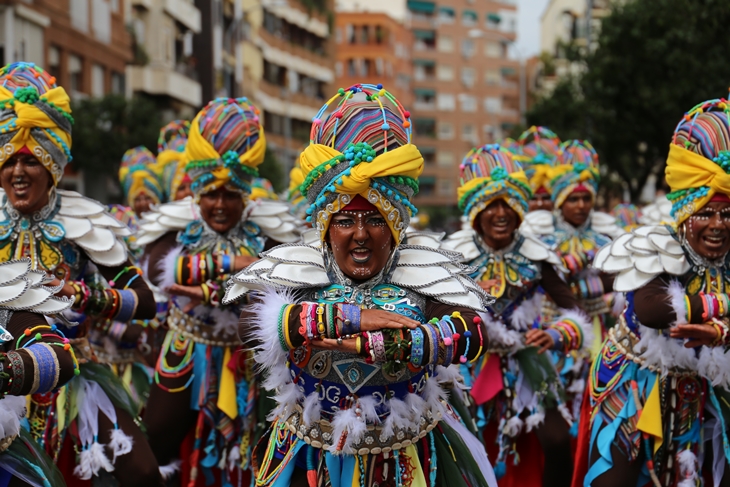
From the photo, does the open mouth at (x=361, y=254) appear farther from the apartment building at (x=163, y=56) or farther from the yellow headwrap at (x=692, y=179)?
the apartment building at (x=163, y=56)

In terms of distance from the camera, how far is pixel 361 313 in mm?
4031

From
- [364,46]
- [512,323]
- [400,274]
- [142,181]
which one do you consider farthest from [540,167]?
[364,46]

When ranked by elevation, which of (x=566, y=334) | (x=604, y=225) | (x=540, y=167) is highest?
(x=540, y=167)

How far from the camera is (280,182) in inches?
1448

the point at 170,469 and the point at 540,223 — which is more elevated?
the point at 540,223

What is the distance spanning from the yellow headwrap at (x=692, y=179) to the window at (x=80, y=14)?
2676cm

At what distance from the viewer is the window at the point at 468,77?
9738 centimetres

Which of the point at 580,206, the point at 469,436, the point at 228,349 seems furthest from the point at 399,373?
the point at 580,206

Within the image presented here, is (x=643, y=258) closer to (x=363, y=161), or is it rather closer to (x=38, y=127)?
(x=363, y=161)

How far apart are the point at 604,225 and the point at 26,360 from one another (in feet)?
25.0

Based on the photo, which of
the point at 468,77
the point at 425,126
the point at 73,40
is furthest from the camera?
the point at 468,77

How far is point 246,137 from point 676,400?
3287mm

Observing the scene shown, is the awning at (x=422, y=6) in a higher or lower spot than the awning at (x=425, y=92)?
higher

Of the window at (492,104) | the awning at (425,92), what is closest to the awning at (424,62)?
the awning at (425,92)
